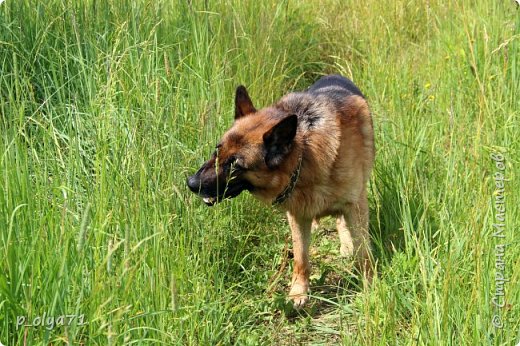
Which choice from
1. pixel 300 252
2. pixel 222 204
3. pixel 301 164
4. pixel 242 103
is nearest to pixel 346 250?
pixel 300 252

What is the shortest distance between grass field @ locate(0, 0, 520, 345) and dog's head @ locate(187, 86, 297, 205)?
13 centimetres

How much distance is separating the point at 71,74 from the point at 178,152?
1097 millimetres

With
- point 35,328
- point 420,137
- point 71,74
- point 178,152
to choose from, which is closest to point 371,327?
point 35,328

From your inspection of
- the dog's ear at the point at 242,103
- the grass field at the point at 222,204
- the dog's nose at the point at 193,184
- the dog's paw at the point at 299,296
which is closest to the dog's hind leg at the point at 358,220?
the grass field at the point at 222,204

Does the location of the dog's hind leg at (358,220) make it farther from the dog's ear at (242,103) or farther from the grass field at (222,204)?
the dog's ear at (242,103)

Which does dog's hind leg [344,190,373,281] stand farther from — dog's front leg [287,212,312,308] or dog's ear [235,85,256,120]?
dog's ear [235,85,256,120]

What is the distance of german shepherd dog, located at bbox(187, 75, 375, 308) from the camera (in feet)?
11.2

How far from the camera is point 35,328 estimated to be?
2195mm

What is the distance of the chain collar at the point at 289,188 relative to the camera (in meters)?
3.55

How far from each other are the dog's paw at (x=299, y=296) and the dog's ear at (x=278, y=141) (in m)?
0.76

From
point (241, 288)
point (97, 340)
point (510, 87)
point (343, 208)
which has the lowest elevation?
point (241, 288)

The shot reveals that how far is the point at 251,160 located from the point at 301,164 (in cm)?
32

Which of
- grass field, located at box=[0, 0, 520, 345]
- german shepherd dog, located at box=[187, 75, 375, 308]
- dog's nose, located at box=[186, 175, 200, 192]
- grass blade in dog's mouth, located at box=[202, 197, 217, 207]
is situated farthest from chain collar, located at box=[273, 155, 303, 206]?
dog's nose, located at box=[186, 175, 200, 192]

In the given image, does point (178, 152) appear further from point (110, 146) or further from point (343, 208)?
point (343, 208)
